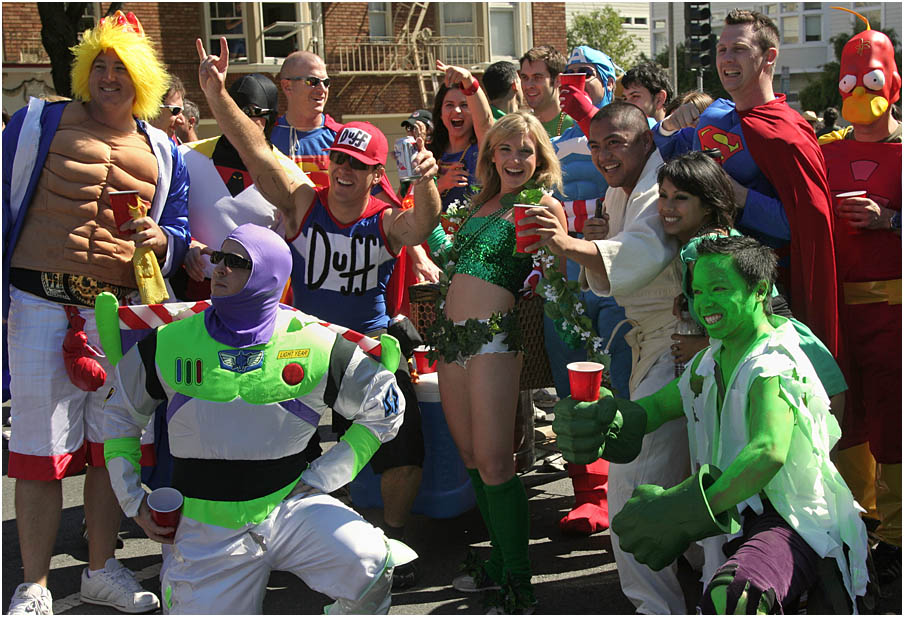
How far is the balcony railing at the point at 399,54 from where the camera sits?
22.2 metres

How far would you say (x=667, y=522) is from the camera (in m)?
2.74

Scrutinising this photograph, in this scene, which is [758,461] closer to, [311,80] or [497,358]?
[497,358]

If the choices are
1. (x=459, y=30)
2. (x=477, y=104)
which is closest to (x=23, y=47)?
(x=459, y=30)

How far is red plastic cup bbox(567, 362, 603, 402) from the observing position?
3176 millimetres

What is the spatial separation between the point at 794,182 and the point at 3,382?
Answer: 350cm

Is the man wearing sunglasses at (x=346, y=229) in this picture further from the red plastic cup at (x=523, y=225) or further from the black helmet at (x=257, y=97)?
the black helmet at (x=257, y=97)

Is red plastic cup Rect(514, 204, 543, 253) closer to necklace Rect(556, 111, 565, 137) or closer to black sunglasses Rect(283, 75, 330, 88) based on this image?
black sunglasses Rect(283, 75, 330, 88)

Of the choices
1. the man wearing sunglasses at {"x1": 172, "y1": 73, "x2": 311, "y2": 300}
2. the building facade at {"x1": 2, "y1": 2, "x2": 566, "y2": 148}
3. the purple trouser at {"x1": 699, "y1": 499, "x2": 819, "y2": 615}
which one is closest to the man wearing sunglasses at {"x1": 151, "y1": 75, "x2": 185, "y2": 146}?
the man wearing sunglasses at {"x1": 172, "y1": 73, "x2": 311, "y2": 300}

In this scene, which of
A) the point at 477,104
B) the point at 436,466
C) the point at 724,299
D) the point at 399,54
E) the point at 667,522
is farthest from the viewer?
the point at 399,54

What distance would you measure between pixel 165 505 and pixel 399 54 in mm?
20892

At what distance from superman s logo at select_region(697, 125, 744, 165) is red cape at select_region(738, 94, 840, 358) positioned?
0.29 ft

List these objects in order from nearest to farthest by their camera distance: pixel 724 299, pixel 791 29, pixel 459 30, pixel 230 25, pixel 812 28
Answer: pixel 724 299 < pixel 230 25 < pixel 459 30 < pixel 812 28 < pixel 791 29

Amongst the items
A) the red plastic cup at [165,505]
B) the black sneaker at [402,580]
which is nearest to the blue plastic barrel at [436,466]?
the black sneaker at [402,580]

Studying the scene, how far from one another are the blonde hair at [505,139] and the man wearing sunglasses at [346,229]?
286 millimetres
